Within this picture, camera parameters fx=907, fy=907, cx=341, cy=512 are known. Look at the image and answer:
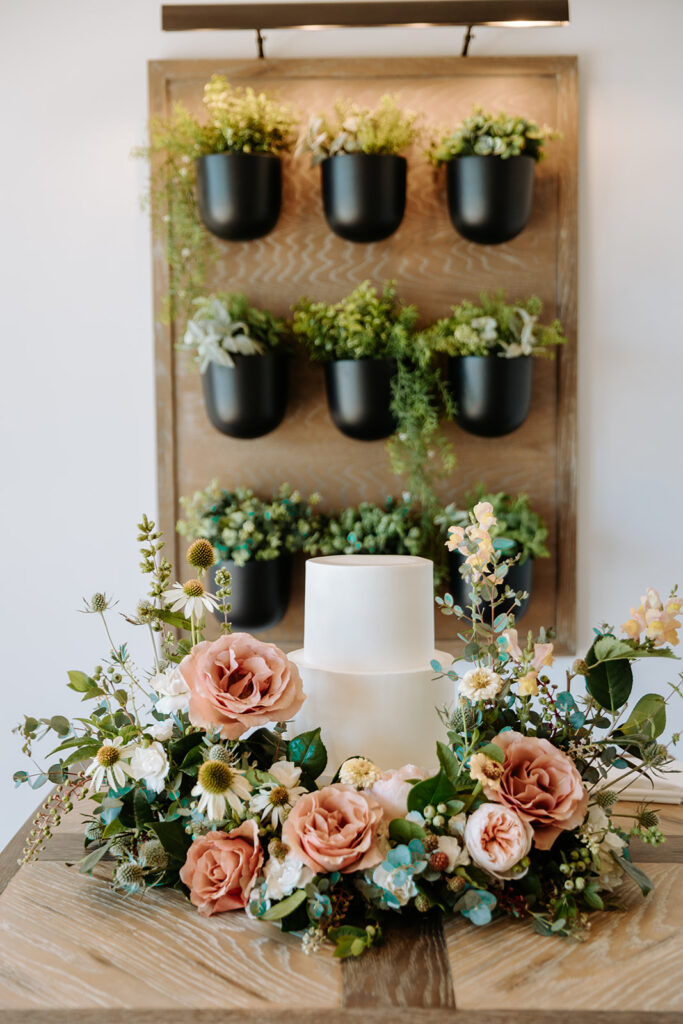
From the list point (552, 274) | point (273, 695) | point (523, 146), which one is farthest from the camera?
point (552, 274)

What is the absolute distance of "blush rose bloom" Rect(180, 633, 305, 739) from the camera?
0.94 meters

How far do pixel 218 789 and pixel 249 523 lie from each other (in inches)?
51.0

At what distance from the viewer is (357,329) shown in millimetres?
2160

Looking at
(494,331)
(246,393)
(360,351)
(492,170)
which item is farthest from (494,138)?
(246,393)

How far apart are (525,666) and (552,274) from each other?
1612mm

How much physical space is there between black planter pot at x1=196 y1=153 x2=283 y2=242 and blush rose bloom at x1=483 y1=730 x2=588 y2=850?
1.61 meters

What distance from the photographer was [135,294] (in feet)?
7.76

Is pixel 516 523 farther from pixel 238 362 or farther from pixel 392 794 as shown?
pixel 392 794

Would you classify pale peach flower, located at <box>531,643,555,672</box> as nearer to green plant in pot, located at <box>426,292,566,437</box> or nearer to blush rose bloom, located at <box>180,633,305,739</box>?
blush rose bloom, located at <box>180,633,305,739</box>

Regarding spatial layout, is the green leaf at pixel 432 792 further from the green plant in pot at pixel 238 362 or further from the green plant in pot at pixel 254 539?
the green plant in pot at pixel 238 362

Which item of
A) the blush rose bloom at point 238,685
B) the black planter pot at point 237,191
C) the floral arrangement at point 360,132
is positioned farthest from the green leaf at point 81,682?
the floral arrangement at point 360,132

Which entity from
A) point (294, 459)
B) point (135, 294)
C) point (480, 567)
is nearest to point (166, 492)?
point (294, 459)

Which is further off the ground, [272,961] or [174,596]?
[174,596]

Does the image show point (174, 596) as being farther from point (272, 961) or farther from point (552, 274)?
point (552, 274)
